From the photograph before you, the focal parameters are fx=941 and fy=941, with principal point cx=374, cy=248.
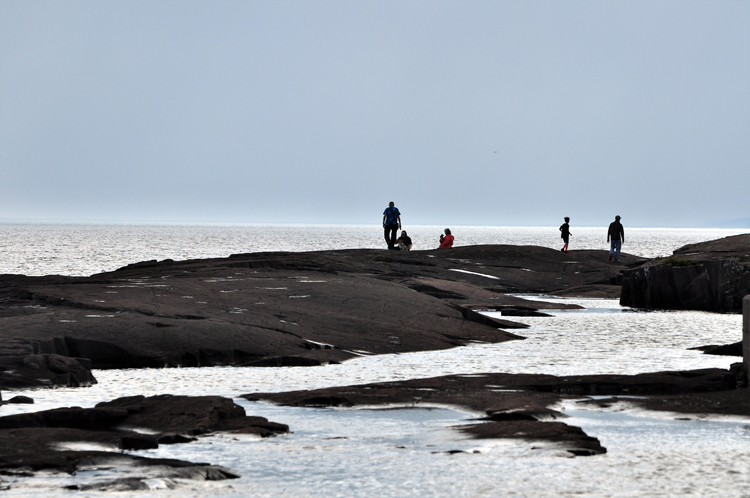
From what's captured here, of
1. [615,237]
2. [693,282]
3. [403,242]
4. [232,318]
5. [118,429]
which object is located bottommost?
[118,429]

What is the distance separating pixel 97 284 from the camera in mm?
18781

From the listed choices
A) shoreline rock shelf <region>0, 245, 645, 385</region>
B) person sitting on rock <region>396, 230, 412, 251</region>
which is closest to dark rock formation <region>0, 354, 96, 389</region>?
shoreline rock shelf <region>0, 245, 645, 385</region>

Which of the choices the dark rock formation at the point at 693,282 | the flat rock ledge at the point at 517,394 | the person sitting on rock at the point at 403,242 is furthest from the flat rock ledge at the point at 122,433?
the person sitting on rock at the point at 403,242

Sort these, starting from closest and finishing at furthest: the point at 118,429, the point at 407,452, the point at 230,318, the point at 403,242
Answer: the point at 407,452
the point at 118,429
the point at 230,318
the point at 403,242

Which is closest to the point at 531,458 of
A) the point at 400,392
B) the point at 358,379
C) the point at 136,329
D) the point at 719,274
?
the point at 400,392

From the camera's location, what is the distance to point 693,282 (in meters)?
24.5

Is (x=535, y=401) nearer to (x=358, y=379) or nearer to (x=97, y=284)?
(x=358, y=379)

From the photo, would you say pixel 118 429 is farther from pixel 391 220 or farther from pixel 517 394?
pixel 391 220

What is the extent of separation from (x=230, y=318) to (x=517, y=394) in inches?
272

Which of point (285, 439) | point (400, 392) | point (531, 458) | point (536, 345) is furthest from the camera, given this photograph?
point (536, 345)

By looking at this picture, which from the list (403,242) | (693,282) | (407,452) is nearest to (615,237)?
(403,242)

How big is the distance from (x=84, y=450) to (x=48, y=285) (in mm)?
11321

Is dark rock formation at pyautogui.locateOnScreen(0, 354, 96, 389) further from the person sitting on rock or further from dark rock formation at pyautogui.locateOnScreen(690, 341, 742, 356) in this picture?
the person sitting on rock

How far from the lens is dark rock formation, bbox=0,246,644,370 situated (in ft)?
44.4
